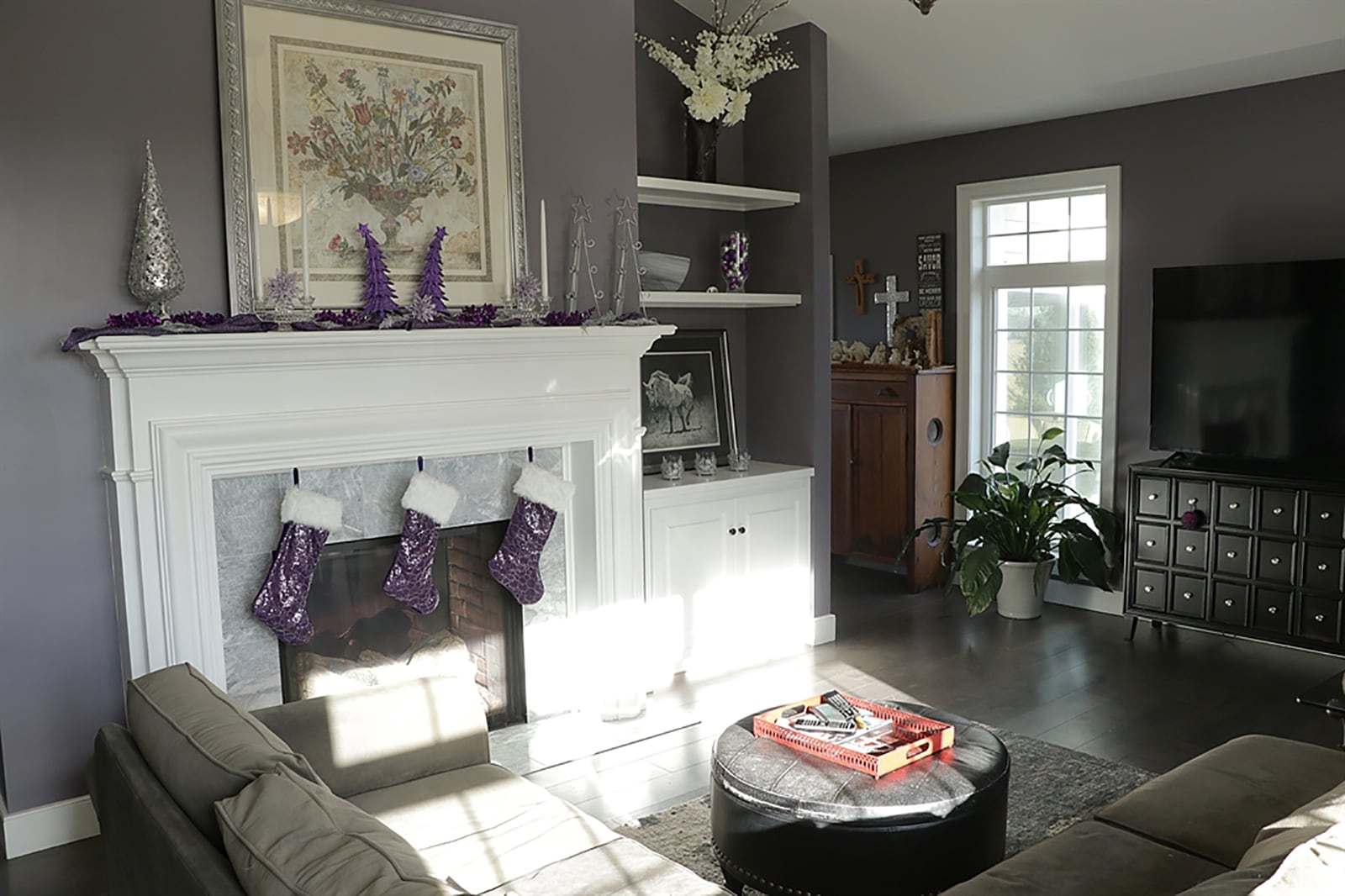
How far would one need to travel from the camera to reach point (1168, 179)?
17.2 ft

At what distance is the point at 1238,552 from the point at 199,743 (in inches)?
167

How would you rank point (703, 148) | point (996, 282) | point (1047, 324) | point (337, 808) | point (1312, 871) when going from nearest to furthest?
point (1312, 871)
point (337, 808)
point (703, 148)
point (1047, 324)
point (996, 282)

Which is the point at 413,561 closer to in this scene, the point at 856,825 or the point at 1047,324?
the point at 856,825

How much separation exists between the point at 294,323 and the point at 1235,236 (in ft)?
13.6

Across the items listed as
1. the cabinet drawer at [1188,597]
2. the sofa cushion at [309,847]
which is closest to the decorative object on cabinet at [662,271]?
the cabinet drawer at [1188,597]

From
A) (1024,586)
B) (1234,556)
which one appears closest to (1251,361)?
(1234,556)

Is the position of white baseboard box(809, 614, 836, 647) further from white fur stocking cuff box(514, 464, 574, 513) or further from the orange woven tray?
the orange woven tray

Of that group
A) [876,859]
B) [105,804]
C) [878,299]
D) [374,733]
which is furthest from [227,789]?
[878,299]

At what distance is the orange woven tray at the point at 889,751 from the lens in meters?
2.64

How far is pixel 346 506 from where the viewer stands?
3.59 meters

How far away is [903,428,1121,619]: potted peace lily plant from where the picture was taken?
534 centimetres

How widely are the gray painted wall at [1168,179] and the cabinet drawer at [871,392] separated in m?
0.45

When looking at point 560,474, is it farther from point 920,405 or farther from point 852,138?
point 852,138

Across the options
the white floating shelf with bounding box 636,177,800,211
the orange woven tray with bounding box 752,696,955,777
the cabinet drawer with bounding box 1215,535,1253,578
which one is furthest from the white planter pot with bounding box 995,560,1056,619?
the orange woven tray with bounding box 752,696,955,777
